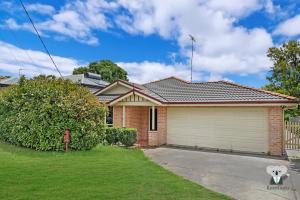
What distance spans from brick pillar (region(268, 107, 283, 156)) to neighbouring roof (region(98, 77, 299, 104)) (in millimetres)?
782

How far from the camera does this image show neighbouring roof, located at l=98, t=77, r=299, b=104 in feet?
50.3

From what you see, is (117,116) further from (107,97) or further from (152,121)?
(152,121)

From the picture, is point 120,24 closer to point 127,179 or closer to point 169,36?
point 169,36

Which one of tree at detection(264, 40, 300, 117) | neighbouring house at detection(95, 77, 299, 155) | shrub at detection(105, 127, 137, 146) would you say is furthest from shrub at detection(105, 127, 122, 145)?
tree at detection(264, 40, 300, 117)

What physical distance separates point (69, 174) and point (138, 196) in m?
3.10

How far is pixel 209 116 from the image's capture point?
1708 cm

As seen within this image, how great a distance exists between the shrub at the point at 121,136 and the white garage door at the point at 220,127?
9.78 ft

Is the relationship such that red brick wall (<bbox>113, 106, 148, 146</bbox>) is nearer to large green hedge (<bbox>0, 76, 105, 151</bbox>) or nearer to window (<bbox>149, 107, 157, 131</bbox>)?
window (<bbox>149, 107, 157, 131</bbox>)

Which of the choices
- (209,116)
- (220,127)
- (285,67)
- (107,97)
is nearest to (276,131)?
(220,127)

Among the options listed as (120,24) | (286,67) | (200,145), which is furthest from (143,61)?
(200,145)

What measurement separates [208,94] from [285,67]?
2124 cm

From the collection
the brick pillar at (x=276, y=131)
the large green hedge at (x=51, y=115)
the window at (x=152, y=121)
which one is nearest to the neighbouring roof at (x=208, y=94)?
the brick pillar at (x=276, y=131)

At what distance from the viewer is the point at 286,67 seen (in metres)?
34.4

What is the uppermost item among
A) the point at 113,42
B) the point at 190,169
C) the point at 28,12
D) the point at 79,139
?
the point at 113,42
